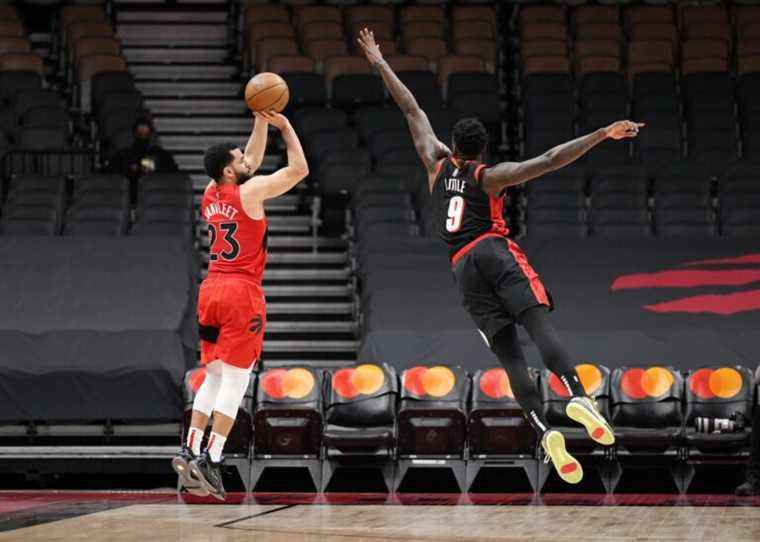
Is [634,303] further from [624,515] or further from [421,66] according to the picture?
[421,66]

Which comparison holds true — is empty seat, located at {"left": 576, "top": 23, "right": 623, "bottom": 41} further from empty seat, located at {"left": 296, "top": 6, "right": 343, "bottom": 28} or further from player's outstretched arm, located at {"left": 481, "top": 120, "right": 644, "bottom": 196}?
player's outstretched arm, located at {"left": 481, "top": 120, "right": 644, "bottom": 196}

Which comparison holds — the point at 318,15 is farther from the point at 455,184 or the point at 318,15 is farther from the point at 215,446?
the point at 215,446

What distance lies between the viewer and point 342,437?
11836 mm

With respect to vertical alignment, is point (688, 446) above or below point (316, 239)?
below

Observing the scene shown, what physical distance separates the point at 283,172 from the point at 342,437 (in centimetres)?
424

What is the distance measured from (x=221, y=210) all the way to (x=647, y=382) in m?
5.23

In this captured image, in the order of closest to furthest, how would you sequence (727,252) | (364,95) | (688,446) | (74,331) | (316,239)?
(688,446), (74,331), (727,252), (316,239), (364,95)

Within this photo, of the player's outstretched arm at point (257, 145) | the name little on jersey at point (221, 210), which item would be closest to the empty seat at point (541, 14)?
the player's outstretched arm at point (257, 145)

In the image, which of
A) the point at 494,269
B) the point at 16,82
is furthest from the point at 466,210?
the point at 16,82

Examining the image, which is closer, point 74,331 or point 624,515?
point 624,515

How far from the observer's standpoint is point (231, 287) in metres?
8.20

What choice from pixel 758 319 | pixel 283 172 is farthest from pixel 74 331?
pixel 758 319

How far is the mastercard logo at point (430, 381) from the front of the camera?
478 inches

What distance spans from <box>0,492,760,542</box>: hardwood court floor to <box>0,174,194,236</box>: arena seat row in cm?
519
